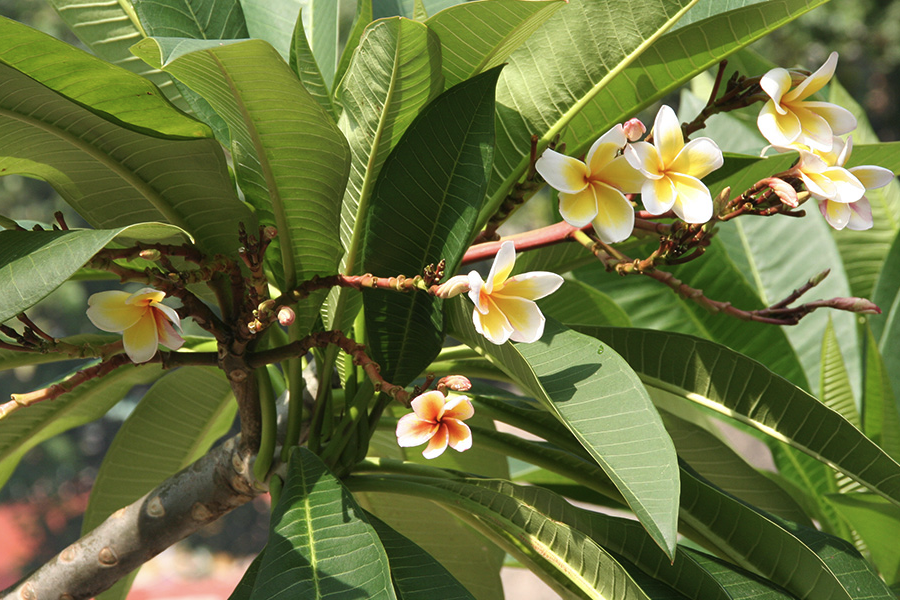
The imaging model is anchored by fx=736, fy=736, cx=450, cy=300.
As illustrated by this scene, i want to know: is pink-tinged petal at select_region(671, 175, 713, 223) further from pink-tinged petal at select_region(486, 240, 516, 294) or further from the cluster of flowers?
pink-tinged petal at select_region(486, 240, 516, 294)

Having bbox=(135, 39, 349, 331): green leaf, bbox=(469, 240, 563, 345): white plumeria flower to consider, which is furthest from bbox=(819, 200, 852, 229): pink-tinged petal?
bbox=(135, 39, 349, 331): green leaf

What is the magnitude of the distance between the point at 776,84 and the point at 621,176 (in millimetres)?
132

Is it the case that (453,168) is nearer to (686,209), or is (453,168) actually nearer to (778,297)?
(686,209)

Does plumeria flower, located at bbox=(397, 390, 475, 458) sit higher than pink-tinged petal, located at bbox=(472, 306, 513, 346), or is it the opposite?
pink-tinged petal, located at bbox=(472, 306, 513, 346)

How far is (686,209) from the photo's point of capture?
483mm

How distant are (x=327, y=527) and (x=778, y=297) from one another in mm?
801

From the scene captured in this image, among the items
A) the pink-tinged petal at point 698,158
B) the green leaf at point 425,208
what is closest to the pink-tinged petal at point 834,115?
the pink-tinged petal at point 698,158

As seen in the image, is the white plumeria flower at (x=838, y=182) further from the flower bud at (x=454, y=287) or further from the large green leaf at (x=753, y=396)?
the flower bud at (x=454, y=287)

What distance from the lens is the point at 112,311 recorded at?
1.64 ft

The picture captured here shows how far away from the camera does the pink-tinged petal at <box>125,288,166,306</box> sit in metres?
0.50

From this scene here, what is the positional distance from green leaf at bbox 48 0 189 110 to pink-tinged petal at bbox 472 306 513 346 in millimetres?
451

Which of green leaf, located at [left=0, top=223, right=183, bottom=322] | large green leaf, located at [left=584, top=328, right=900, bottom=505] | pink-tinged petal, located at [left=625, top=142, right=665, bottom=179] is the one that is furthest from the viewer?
large green leaf, located at [left=584, top=328, right=900, bottom=505]

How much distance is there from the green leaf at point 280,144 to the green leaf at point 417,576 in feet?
0.68

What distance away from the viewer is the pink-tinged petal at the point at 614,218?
50 centimetres
